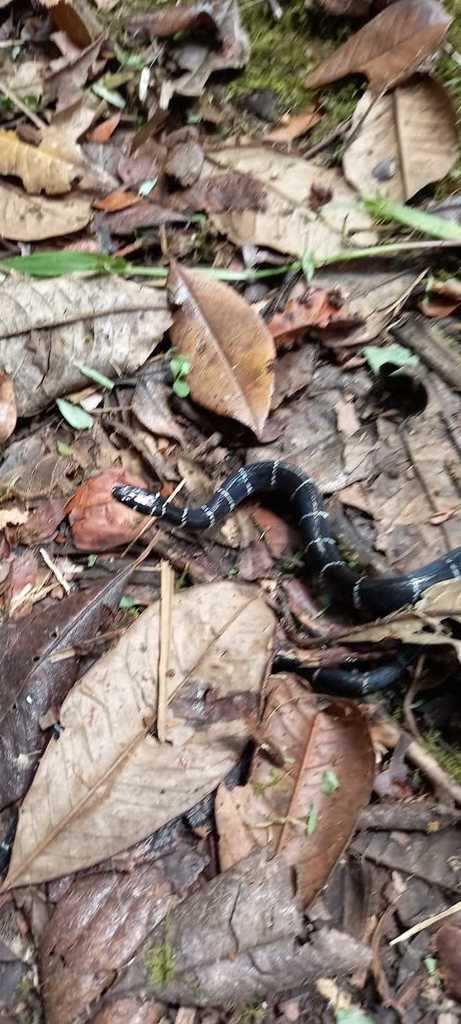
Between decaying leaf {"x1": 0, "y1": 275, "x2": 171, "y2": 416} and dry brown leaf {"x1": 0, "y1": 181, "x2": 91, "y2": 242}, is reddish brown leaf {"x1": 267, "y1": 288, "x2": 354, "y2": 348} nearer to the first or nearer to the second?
decaying leaf {"x1": 0, "y1": 275, "x2": 171, "y2": 416}

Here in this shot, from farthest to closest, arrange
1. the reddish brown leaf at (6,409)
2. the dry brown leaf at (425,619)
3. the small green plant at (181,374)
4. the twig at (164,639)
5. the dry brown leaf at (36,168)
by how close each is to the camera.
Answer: the dry brown leaf at (36,168), the small green plant at (181,374), the reddish brown leaf at (6,409), the dry brown leaf at (425,619), the twig at (164,639)

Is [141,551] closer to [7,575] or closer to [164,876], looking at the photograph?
[7,575]

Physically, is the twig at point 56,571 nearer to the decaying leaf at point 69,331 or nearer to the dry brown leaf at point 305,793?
the decaying leaf at point 69,331

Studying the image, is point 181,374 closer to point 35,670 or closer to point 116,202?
point 116,202

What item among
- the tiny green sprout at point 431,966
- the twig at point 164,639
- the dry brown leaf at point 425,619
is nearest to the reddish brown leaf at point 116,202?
the twig at point 164,639

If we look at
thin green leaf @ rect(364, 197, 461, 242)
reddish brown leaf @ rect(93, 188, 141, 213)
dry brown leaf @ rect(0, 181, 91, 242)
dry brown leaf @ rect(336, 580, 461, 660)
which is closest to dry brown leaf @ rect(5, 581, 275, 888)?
dry brown leaf @ rect(336, 580, 461, 660)

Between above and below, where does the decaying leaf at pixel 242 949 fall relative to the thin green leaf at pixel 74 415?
below
